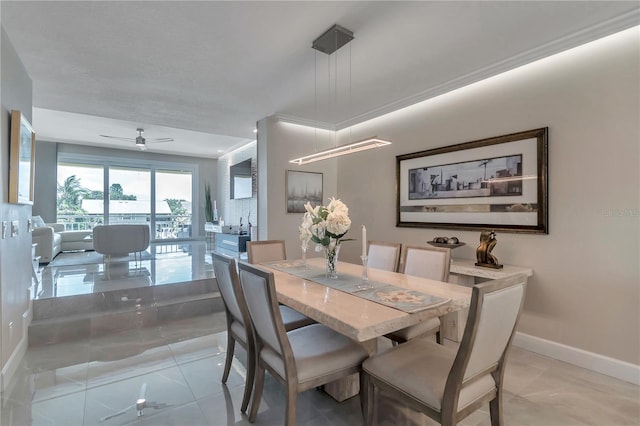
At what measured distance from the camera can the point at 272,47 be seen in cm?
256

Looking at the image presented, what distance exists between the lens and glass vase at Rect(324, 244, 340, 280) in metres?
2.24

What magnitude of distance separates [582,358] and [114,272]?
5971 mm

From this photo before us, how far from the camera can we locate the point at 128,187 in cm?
843

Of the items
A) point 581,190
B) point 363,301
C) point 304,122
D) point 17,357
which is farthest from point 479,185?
point 17,357

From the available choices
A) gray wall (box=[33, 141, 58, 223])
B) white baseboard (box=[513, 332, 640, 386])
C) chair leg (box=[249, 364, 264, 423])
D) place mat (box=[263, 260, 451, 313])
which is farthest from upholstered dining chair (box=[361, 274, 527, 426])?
gray wall (box=[33, 141, 58, 223])

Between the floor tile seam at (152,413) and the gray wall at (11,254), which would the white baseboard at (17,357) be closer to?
the gray wall at (11,254)

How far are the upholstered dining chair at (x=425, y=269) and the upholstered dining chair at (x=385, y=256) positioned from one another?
104 millimetres

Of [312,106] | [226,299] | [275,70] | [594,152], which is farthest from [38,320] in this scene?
[594,152]

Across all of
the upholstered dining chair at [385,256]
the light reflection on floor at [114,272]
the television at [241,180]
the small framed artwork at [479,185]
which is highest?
the television at [241,180]

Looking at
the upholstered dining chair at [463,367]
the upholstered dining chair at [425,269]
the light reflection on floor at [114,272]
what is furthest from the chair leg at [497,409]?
the light reflection on floor at [114,272]

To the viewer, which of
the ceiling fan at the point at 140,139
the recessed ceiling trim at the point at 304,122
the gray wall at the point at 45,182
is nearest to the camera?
the recessed ceiling trim at the point at 304,122

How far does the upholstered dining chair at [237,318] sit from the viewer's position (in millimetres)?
1896

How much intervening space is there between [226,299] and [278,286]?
46 cm

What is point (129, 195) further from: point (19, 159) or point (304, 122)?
point (19, 159)
